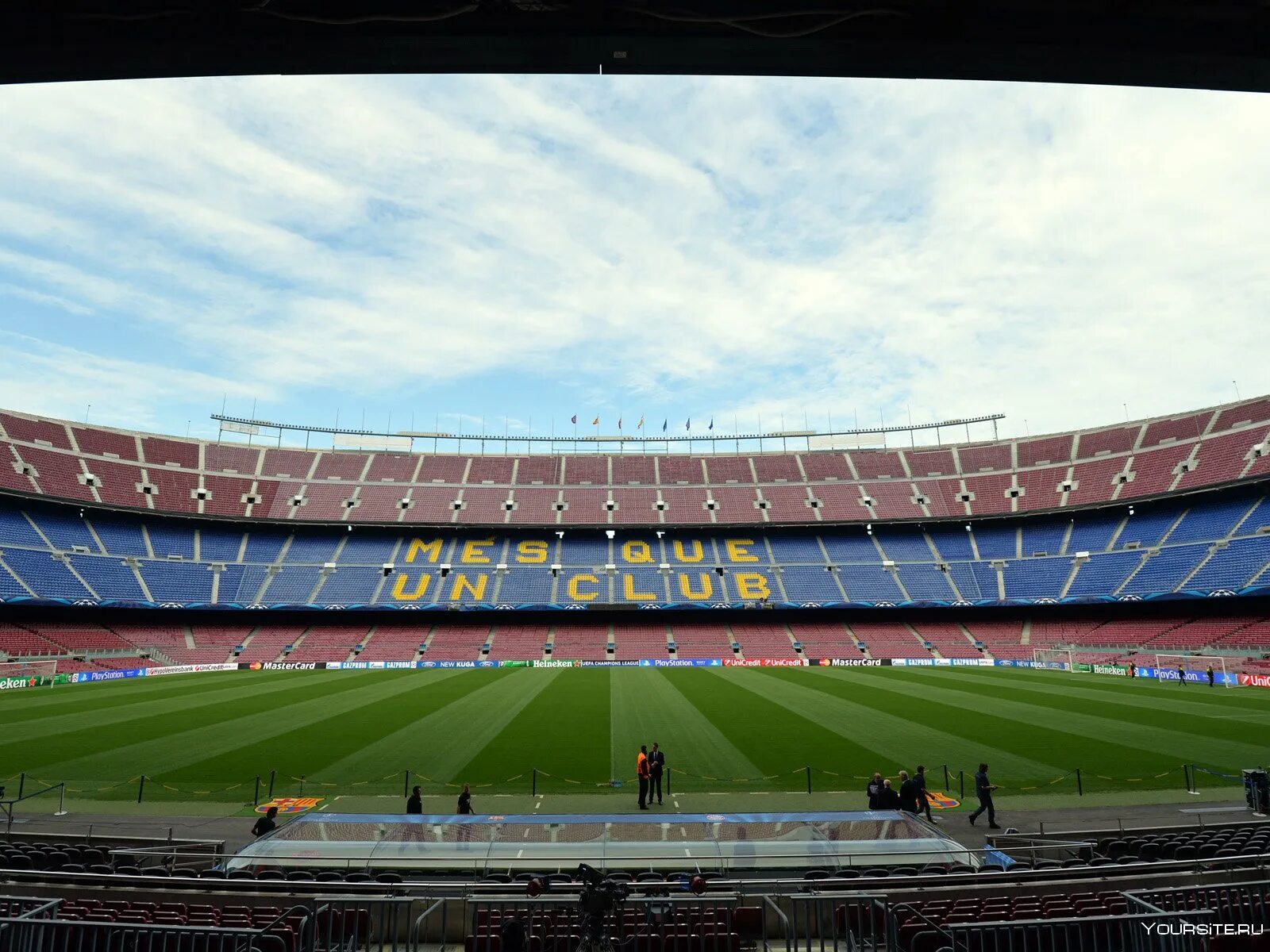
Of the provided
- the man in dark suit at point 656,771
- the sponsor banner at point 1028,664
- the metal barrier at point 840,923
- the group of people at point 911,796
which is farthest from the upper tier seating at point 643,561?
the metal barrier at point 840,923

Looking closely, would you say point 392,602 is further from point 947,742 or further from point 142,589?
point 947,742

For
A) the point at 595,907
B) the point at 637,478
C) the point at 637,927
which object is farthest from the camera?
the point at 637,478

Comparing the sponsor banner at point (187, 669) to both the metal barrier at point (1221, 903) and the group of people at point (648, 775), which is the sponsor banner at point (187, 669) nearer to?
the group of people at point (648, 775)

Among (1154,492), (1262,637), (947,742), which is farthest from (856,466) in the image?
(947,742)

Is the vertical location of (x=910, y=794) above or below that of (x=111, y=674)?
below

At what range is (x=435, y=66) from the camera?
4.88 m

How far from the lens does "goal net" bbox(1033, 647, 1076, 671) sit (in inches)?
1989

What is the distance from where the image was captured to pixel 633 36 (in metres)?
4.58

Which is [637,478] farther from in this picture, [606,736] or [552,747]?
[552,747]

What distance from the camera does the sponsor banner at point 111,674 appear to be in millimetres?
45375

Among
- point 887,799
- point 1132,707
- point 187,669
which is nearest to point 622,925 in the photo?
point 887,799

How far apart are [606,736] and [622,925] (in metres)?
19.2

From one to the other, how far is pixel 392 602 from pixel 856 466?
5054 cm

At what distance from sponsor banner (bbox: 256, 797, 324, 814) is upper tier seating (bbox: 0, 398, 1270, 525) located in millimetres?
54122
